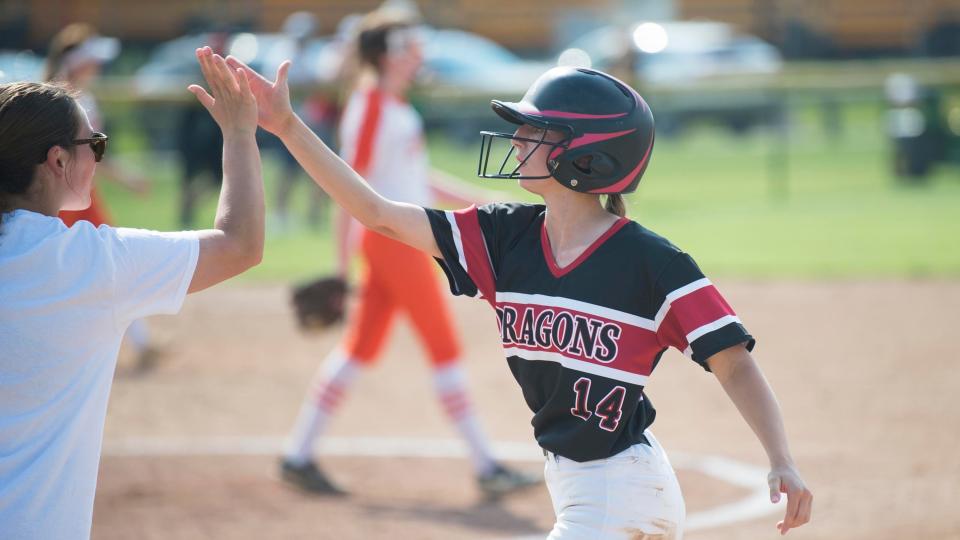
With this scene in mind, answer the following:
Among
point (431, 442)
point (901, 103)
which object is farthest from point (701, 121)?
Result: point (431, 442)

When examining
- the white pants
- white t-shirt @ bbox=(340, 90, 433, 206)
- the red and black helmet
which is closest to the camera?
the white pants

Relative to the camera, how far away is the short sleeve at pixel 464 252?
3357 mm

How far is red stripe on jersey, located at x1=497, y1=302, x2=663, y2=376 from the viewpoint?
10.1 ft

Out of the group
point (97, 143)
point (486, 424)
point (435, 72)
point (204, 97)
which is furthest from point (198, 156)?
point (97, 143)

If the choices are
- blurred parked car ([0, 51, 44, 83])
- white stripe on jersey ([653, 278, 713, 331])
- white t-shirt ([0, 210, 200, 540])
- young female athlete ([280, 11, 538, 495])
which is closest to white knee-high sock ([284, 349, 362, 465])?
young female athlete ([280, 11, 538, 495])

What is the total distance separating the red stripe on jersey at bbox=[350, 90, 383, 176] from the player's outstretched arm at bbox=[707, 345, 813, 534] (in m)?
3.48

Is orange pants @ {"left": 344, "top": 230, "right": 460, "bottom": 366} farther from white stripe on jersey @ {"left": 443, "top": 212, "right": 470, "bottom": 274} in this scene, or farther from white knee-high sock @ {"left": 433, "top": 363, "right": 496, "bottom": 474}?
white stripe on jersey @ {"left": 443, "top": 212, "right": 470, "bottom": 274}

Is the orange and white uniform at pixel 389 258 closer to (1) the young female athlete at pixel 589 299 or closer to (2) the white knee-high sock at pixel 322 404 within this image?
(2) the white knee-high sock at pixel 322 404

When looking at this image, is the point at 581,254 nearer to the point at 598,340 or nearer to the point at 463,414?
the point at 598,340

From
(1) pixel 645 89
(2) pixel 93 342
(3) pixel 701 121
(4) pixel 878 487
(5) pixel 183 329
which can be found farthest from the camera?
(3) pixel 701 121

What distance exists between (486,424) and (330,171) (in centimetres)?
461

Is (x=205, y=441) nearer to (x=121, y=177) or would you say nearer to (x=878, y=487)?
(x=121, y=177)

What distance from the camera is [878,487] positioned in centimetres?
611

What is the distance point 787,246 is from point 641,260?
11715 millimetres
